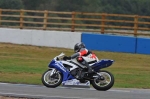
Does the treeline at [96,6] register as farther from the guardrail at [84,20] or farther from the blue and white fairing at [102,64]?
the blue and white fairing at [102,64]

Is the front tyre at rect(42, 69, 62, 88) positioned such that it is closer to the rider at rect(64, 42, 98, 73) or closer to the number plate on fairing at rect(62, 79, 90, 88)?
the number plate on fairing at rect(62, 79, 90, 88)

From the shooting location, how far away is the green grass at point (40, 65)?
20109mm

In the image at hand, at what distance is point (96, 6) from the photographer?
7362 centimetres

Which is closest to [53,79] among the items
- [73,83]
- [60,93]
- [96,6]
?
[73,83]

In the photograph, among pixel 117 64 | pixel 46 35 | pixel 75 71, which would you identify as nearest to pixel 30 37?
pixel 46 35

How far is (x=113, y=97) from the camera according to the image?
14.1m

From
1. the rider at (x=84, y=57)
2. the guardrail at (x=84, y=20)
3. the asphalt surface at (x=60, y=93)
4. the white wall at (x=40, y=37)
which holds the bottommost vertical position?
the asphalt surface at (x=60, y=93)

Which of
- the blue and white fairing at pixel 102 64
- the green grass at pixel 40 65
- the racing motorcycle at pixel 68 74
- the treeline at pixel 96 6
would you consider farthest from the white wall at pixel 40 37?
the treeline at pixel 96 6

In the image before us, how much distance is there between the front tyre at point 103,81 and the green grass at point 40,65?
2690 millimetres

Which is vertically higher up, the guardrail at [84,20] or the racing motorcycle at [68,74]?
the guardrail at [84,20]

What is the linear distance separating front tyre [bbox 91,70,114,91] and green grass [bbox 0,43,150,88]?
2.69m

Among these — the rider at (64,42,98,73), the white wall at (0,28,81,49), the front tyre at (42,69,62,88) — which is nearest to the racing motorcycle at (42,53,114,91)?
the front tyre at (42,69,62,88)

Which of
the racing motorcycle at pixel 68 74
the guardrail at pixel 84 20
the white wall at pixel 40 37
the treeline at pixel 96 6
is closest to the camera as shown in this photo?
the racing motorcycle at pixel 68 74

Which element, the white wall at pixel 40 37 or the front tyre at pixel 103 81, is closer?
the front tyre at pixel 103 81
